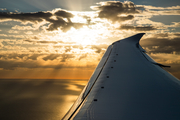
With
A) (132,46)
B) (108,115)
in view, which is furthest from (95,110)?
(132,46)

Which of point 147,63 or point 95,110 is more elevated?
point 147,63

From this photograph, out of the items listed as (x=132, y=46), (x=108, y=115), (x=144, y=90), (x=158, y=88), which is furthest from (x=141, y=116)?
(x=132, y=46)

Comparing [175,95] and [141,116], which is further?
[175,95]

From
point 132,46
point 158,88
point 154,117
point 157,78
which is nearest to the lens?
point 154,117

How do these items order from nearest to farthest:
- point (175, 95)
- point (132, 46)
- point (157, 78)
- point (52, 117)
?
point (175, 95), point (157, 78), point (132, 46), point (52, 117)

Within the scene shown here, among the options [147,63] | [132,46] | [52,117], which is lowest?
[52,117]

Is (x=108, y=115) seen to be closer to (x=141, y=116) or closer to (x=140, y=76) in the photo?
(x=141, y=116)
